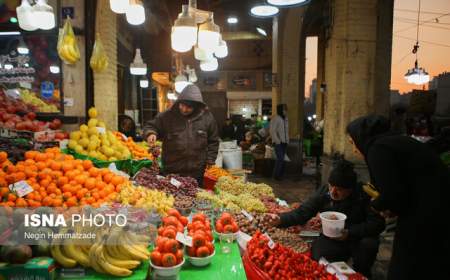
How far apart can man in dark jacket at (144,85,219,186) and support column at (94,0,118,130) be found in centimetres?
216

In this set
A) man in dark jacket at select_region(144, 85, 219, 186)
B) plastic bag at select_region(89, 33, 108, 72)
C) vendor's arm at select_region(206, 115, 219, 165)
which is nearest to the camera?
man in dark jacket at select_region(144, 85, 219, 186)

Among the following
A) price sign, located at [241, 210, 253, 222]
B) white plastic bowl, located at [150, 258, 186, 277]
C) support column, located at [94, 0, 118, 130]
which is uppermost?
support column, located at [94, 0, 118, 130]

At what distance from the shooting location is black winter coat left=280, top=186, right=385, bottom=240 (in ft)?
11.7

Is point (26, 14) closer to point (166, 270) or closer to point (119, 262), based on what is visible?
point (119, 262)

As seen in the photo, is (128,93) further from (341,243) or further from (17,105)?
(341,243)

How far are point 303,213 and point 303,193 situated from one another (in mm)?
6013

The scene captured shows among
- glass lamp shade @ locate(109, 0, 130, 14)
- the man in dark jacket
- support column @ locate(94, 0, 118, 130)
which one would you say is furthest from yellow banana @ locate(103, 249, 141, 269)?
support column @ locate(94, 0, 118, 130)

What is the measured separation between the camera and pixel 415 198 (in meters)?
2.55

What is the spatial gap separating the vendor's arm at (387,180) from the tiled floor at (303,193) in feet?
8.35

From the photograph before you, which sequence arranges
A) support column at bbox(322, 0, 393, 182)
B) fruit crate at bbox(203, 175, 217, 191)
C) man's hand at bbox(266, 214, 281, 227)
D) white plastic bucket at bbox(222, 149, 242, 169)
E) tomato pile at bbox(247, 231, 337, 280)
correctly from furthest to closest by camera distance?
1. white plastic bucket at bbox(222, 149, 242, 169)
2. support column at bbox(322, 0, 393, 182)
3. fruit crate at bbox(203, 175, 217, 191)
4. man's hand at bbox(266, 214, 281, 227)
5. tomato pile at bbox(247, 231, 337, 280)

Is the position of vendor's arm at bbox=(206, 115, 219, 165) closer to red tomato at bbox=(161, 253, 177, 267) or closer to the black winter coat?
the black winter coat

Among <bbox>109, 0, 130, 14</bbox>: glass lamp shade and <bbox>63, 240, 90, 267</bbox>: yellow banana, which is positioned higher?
<bbox>109, 0, 130, 14</bbox>: glass lamp shade

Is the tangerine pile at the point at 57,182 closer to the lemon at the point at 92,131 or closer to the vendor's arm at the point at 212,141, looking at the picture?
the lemon at the point at 92,131

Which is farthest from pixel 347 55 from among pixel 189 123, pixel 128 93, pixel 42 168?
pixel 128 93
